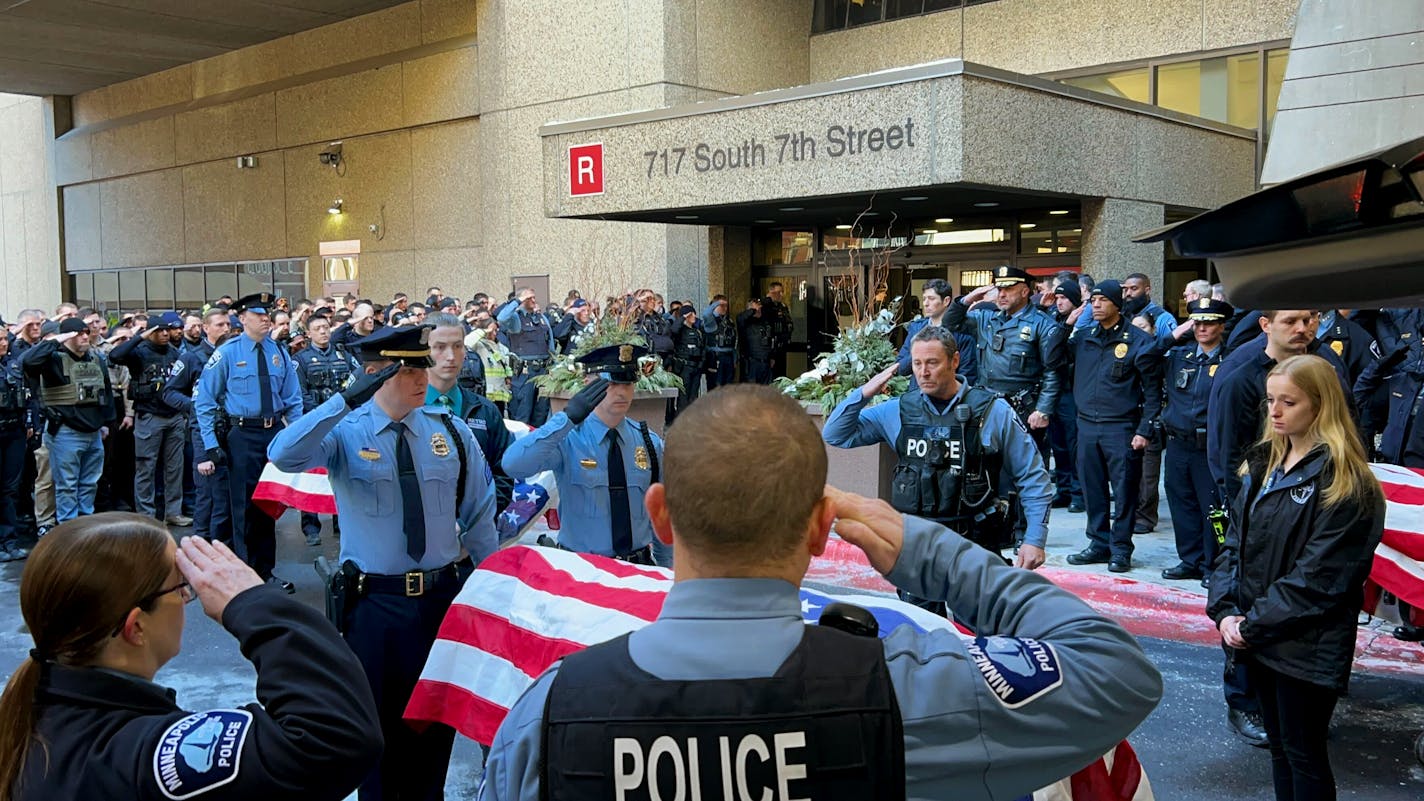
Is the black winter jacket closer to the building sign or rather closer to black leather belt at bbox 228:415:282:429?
black leather belt at bbox 228:415:282:429

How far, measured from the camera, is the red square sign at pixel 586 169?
16484 mm

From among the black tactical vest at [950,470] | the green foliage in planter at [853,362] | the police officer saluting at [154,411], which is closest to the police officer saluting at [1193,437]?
the green foliage in planter at [853,362]

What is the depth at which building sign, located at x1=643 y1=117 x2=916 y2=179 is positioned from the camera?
13281 mm

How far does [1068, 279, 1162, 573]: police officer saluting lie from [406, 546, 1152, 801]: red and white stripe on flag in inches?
212

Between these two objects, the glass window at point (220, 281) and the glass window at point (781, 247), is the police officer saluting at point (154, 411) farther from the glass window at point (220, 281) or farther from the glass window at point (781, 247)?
the glass window at point (220, 281)

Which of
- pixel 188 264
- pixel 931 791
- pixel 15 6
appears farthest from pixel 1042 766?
pixel 188 264

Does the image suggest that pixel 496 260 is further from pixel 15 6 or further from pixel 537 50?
pixel 15 6

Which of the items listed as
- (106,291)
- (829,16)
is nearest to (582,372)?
(829,16)

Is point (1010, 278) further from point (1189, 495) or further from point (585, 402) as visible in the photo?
point (585, 402)

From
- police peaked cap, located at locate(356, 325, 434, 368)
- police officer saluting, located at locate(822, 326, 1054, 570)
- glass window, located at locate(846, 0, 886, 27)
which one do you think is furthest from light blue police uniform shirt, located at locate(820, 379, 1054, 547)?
glass window, located at locate(846, 0, 886, 27)

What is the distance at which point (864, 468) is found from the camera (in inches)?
411

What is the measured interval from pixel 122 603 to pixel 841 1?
20373 millimetres

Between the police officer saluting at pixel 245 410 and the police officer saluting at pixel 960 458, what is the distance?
5.43 m

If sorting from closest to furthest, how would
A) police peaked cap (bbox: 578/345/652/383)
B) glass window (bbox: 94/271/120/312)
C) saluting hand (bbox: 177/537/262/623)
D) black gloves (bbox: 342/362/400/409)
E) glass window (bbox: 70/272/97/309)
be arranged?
1. saluting hand (bbox: 177/537/262/623)
2. black gloves (bbox: 342/362/400/409)
3. police peaked cap (bbox: 578/345/652/383)
4. glass window (bbox: 94/271/120/312)
5. glass window (bbox: 70/272/97/309)
